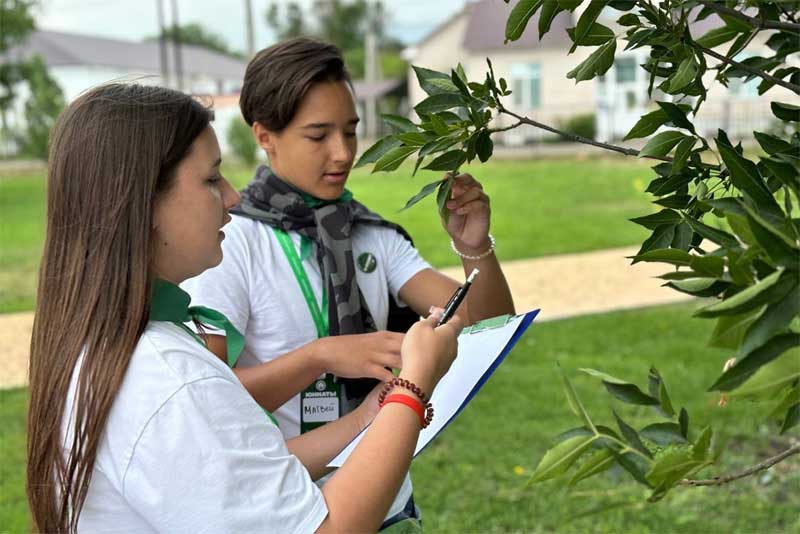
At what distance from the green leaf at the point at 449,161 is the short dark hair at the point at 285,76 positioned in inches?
25.1

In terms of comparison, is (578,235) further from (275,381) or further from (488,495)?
(275,381)

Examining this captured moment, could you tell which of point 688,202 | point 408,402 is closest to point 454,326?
point 408,402

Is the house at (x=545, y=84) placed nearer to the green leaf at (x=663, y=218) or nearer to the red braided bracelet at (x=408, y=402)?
the green leaf at (x=663, y=218)

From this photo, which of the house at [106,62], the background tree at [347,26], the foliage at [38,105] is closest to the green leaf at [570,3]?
the foliage at [38,105]

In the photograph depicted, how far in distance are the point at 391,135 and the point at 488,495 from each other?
3.20 m

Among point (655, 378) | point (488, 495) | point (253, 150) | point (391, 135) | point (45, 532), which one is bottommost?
point (253, 150)

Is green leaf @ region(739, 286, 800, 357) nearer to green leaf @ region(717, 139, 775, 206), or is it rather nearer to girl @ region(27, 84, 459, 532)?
green leaf @ region(717, 139, 775, 206)

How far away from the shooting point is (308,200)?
2.23 metres

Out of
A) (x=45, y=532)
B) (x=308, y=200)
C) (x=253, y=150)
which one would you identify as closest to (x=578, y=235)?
(x=308, y=200)

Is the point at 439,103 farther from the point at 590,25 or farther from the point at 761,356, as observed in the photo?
the point at 761,356

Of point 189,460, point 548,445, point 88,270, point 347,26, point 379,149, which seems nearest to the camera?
point 189,460

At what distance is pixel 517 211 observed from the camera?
48.9 ft

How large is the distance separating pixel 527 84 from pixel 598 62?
110ft

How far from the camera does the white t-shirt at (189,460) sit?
1.31m
